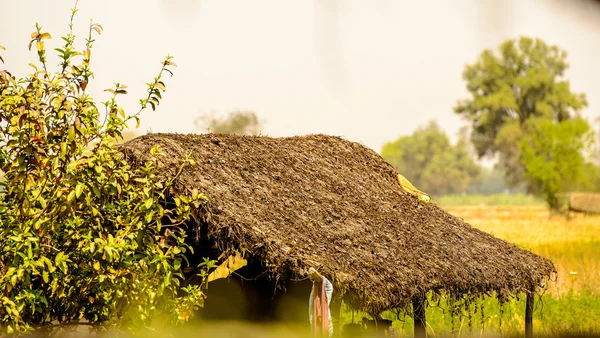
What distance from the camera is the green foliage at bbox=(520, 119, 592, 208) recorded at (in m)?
36.5

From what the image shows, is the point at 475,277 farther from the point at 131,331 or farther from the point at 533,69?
the point at 533,69

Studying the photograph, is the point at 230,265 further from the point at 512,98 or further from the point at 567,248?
the point at 512,98

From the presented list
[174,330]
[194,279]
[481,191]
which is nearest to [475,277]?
[194,279]

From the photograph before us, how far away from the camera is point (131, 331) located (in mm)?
6125

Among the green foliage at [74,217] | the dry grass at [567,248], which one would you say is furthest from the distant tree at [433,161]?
the green foliage at [74,217]

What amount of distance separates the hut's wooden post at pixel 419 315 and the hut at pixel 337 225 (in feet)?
0.04

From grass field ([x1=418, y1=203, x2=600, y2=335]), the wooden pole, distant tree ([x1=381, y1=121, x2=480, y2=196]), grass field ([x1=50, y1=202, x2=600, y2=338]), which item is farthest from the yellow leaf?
distant tree ([x1=381, y1=121, x2=480, y2=196])

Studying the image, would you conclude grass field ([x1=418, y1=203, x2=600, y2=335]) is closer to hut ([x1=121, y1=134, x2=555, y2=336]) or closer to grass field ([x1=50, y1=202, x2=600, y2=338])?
grass field ([x1=50, y1=202, x2=600, y2=338])

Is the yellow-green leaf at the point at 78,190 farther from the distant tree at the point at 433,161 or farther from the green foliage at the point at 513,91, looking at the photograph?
the distant tree at the point at 433,161

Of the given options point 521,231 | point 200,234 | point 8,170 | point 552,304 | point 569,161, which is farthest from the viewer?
point 569,161

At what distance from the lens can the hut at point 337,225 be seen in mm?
6746

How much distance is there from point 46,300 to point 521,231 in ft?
64.4

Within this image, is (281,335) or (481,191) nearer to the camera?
(281,335)

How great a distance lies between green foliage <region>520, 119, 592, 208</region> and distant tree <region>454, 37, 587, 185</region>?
6924 mm
